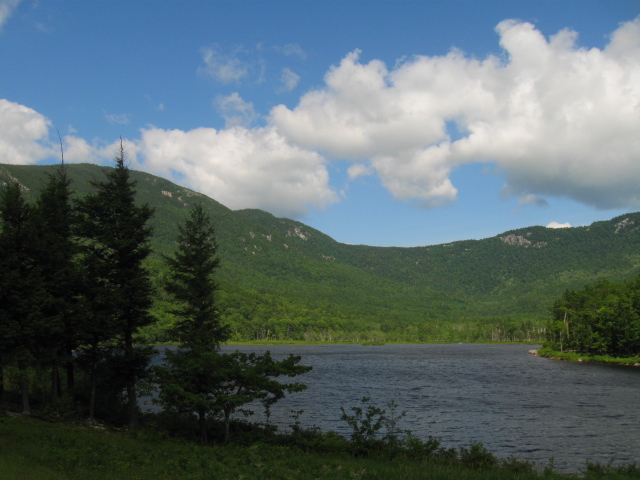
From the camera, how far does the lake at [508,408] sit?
3416 cm

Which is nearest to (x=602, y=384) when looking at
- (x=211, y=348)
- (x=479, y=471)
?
(x=479, y=471)

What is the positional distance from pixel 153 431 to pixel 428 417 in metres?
26.7

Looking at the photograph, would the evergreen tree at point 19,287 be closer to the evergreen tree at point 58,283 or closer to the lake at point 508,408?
the evergreen tree at point 58,283

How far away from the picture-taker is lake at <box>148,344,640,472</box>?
3416 cm

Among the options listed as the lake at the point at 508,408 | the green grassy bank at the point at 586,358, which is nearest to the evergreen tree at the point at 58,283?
the lake at the point at 508,408

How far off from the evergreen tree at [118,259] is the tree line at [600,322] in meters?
98.6

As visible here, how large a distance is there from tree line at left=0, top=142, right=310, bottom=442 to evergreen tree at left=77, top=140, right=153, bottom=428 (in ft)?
0.22

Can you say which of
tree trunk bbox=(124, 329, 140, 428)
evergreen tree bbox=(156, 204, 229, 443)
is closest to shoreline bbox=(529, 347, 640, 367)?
evergreen tree bbox=(156, 204, 229, 443)

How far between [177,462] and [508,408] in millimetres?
40521

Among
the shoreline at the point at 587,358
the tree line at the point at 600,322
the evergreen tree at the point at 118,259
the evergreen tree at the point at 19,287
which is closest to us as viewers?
the evergreen tree at the point at 19,287

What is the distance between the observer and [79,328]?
2906 cm

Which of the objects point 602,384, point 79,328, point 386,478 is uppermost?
point 79,328

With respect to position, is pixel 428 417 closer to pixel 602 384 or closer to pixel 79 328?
pixel 79 328

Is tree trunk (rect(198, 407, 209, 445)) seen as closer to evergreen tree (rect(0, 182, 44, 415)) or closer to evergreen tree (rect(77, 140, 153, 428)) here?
evergreen tree (rect(77, 140, 153, 428))
